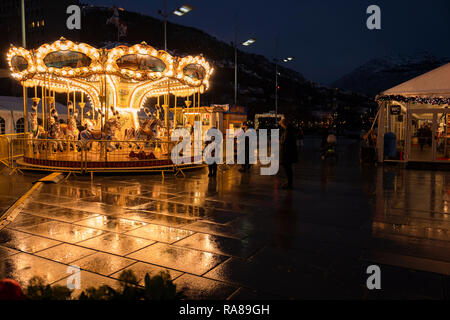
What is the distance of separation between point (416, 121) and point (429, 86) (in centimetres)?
245

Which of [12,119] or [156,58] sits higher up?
[156,58]

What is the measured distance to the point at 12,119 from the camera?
77.8ft

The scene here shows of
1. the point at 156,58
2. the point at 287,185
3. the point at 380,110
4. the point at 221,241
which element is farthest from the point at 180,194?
the point at 380,110

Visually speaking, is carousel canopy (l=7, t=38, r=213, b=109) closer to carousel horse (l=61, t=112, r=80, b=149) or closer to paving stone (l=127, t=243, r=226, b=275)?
carousel horse (l=61, t=112, r=80, b=149)

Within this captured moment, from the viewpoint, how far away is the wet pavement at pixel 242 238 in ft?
12.9

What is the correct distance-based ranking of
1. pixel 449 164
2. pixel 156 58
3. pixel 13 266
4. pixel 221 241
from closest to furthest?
pixel 13 266
pixel 221 241
pixel 156 58
pixel 449 164

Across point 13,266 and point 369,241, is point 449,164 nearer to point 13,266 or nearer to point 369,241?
point 369,241

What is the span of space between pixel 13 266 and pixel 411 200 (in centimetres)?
799

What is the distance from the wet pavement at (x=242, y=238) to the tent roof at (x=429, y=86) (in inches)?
247

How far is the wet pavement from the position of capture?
394 centimetres

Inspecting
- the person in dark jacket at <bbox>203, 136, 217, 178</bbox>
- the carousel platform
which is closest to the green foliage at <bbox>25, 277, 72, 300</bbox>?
the person in dark jacket at <bbox>203, 136, 217, 178</bbox>

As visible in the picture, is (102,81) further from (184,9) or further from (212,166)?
(212,166)

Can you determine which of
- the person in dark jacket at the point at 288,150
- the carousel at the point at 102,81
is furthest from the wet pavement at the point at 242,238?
the carousel at the point at 102,81

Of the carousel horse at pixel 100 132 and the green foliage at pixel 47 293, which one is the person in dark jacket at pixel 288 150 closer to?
the carousel horse at pixel 100 132
